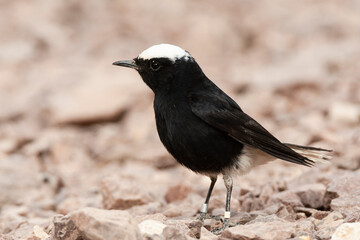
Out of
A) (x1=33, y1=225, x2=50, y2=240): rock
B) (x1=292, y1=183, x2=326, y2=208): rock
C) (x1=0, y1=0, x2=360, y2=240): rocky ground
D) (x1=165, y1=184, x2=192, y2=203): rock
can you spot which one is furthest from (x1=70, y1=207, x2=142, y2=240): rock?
(x1=165, y1=184, x2=192, y2=203): rock

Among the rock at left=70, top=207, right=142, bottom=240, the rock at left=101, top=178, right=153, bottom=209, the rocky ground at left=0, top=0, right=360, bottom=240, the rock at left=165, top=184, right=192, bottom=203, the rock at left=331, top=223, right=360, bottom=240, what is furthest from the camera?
the rock at left=165, top=184, right=192, bottom=203

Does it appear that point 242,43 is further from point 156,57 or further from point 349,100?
point 156,57

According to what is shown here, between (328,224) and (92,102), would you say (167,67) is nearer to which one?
(328,224)

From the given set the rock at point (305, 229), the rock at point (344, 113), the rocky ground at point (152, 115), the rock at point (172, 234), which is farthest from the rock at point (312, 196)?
the rock at point (344, 113)

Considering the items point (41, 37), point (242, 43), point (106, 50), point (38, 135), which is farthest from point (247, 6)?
point (38, 135)

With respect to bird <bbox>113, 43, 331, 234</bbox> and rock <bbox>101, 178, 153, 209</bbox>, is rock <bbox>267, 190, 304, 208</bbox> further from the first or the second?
rock <bbox>101, 178, 153, 209</bbox>

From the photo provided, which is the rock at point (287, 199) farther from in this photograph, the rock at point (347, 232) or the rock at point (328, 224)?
the rock at point (347, 232)

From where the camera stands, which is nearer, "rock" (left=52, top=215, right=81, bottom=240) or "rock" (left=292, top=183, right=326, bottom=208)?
"rock" (left=52, top=215, right=81, bottom=240)
